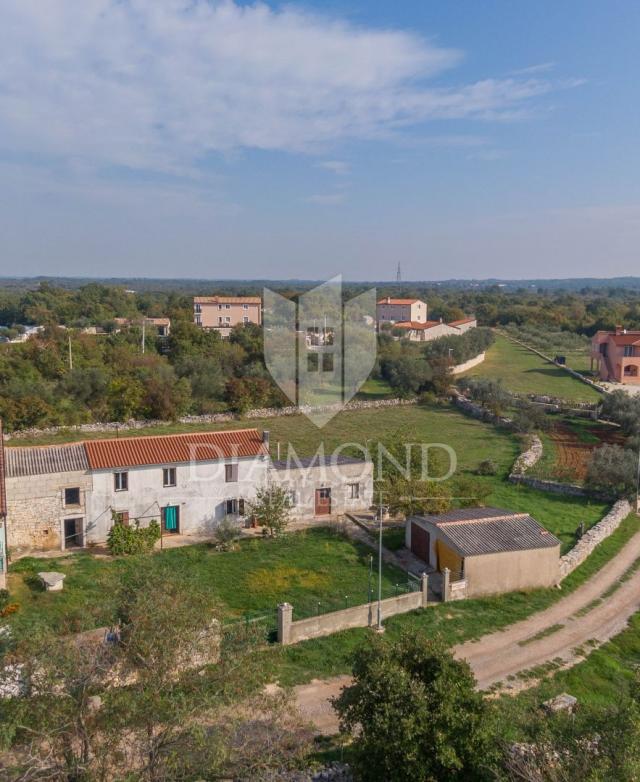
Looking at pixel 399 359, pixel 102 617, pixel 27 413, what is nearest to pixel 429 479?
pixel 102 617

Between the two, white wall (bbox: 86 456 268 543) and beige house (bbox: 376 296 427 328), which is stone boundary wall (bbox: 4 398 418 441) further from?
beige house (bbox: 376 296 427 328)

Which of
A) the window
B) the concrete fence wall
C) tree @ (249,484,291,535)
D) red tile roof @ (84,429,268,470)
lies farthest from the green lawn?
red tile roof @ (84,429,268,470)

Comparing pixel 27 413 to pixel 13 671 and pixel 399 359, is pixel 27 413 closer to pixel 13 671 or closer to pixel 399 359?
pixel 399 359

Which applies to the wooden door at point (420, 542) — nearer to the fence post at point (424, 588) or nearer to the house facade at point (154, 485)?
the fence post at point (424, 588)

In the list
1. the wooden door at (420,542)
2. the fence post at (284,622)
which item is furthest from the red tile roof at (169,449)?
the fence post at (284,622)

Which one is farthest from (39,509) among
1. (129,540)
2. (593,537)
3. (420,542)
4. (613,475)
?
(613,475)
